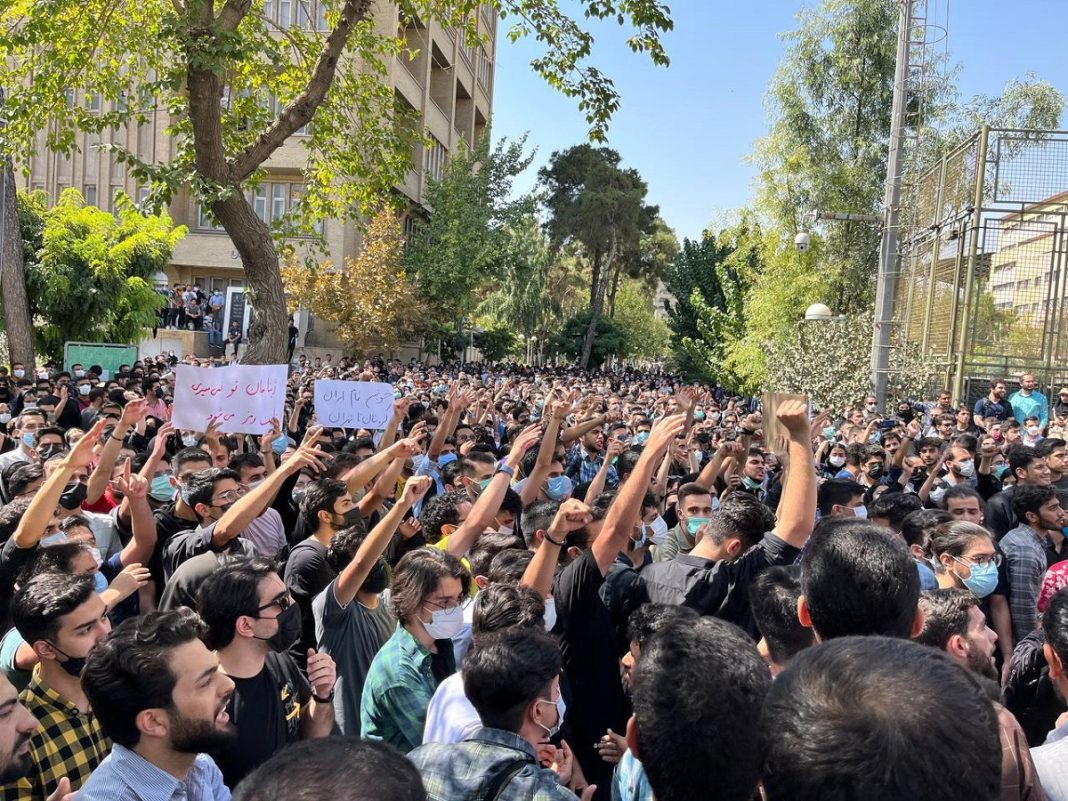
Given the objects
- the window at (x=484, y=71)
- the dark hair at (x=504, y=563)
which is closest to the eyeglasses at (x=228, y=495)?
the dark hair at (x=504, y=563)

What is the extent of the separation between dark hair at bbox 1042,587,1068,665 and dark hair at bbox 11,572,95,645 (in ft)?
10.3

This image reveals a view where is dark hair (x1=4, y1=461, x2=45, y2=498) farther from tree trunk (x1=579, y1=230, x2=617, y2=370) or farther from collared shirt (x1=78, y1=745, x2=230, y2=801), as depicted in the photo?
tree trunk (x1=579, y1=230, x2=617, y2=370)

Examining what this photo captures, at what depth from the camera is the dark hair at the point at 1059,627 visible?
9.62 feet

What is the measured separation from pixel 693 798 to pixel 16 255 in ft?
67.8

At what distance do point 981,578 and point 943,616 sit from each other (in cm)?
163

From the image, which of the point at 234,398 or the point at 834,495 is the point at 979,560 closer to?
the point at 834,495

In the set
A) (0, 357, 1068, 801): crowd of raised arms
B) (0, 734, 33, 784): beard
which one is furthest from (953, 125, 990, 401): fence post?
(0, 734, 33, 784): beard

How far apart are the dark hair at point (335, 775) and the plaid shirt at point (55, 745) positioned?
1.59m

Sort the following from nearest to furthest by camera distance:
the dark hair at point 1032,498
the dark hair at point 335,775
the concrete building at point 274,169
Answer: the dark hair at point 335,775 → the dark hair at point 1032,498 → the concrete building at point 274,169

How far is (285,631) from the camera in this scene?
366 cm

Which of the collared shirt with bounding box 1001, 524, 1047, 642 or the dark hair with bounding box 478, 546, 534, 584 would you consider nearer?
the dark hair with bounding box 478, 546, 534, 584

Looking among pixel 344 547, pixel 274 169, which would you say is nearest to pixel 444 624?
pixel 344 547

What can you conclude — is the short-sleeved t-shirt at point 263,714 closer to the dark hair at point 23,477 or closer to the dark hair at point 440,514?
the dark hair at point 440,514

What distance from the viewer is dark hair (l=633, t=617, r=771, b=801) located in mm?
2012
